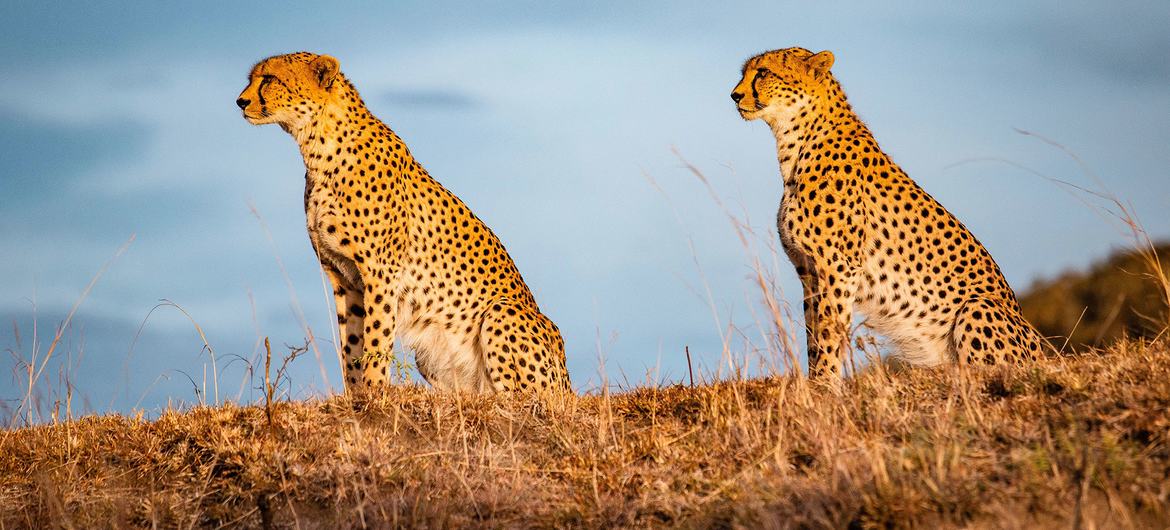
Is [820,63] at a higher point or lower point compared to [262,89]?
lower

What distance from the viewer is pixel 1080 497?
312 centimetres

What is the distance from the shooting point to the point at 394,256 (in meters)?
5.98

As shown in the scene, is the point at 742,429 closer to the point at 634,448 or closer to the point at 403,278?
the point at 634,448

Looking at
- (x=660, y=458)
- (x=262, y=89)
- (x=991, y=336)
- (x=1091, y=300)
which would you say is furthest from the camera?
(x=1091, y=300)

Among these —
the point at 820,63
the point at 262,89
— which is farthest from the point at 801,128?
the point at 262,89

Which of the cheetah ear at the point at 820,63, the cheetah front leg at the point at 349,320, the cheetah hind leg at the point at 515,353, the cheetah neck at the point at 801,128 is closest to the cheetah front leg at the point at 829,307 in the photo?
the cheetah neck at the point at 801,128

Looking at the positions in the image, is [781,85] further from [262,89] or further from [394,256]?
[262,89]

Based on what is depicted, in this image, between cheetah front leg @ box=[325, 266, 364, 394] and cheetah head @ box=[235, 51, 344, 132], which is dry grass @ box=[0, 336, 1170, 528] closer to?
cheetah front leg @ box=[325, 266, 364, 394]

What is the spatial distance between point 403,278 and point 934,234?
104 inches

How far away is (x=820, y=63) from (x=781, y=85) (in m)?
0.23

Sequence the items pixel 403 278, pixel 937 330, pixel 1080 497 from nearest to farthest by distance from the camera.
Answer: pixel 1080 497 → pixel 937 330 → pixel 403 278

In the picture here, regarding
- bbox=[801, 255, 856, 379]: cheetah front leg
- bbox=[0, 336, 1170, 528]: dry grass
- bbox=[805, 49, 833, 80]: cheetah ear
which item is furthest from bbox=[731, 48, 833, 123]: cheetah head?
bbox=[0, 336, 1170, 528]: dry grass

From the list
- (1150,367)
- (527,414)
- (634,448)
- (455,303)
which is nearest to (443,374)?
(455,303)

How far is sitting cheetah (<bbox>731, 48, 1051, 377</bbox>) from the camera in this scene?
535cm
